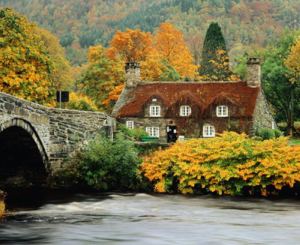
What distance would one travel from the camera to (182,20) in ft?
524

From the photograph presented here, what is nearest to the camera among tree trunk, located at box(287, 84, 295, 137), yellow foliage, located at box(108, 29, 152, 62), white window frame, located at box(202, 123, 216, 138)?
white window frame, located at box(202, 123, 216, 138)

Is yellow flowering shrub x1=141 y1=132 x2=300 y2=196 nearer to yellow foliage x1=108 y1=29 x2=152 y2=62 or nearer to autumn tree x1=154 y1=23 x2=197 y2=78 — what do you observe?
yellow foliage x1=108 y1=29 x2=152 y2=62

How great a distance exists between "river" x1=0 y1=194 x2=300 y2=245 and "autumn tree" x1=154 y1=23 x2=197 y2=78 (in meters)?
45.1

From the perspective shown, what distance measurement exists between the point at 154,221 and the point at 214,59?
58502 millimetres

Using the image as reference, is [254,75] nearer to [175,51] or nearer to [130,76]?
[130,76]

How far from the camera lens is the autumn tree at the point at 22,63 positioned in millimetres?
41531

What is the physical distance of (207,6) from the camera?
16238 centimetres

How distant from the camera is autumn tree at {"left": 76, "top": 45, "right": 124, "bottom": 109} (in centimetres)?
6319

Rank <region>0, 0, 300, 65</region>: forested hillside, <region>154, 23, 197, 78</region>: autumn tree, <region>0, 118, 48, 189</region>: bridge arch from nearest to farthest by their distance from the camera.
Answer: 1. <region>0, 118, 48, 189</region>: bridge arch
2. <region>154, 23, 197, 78</region>: autumn tree
3. <region>0, 0, 300, 65</region>: forested hillside

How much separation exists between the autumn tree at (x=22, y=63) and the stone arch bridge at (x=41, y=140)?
7.09 meters

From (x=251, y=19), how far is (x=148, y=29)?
27.0m

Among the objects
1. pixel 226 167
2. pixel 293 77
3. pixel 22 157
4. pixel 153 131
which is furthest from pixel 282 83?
pixel 22 157

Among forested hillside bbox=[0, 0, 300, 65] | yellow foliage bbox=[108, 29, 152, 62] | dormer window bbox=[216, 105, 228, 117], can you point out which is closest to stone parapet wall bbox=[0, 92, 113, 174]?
dormer window bbox=[216, 105, 228, 117]

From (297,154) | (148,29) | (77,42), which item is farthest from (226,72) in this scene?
(77,42)
